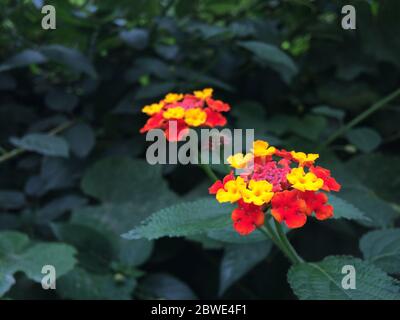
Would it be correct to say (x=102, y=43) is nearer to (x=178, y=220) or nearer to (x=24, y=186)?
(x=24, y=186)

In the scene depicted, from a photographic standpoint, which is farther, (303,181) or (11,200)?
(11,200)

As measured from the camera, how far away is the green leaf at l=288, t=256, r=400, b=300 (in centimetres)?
67

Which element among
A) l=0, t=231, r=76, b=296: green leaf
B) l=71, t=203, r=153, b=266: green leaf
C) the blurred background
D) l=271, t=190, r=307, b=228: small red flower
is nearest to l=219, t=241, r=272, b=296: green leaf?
the blurred background

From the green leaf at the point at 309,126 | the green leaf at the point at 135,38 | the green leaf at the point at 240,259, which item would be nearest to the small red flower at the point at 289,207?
the green leaf at the point at 240,259

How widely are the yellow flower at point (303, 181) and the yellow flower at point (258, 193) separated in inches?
1.2

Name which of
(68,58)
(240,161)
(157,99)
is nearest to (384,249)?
(240,161)

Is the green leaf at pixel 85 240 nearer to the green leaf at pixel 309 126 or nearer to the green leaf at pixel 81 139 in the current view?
the green leaf at pixel 81 139

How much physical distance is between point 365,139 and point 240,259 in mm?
427

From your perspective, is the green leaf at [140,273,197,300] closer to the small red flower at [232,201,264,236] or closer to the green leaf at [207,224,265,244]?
the green leaf at [207,224,265,244]

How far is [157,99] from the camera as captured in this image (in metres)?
1.39

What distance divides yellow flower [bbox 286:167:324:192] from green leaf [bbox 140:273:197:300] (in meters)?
0.54

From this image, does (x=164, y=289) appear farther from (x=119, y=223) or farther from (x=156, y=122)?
(x=156, y=122)

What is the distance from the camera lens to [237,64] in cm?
146

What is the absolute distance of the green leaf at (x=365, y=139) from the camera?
1.23m
